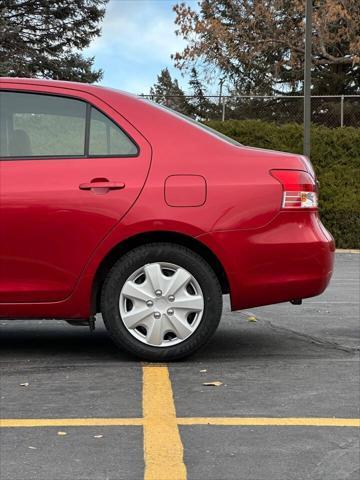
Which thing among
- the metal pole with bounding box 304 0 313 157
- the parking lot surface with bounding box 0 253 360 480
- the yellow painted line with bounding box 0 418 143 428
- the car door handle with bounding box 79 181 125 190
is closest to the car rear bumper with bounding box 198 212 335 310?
the parking lot surface with bounding box 0 253 360 480

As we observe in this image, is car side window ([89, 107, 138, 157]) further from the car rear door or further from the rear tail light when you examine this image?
the rear tail light

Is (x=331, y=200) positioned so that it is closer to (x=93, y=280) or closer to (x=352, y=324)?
(x=352, y=324)

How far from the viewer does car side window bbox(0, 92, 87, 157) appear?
16.3 ft

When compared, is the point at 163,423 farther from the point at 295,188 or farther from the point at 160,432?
the point at 295,188

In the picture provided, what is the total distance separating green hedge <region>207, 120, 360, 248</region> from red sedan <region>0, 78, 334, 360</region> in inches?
575

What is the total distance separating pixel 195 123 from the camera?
204 inches

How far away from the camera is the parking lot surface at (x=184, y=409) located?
3227 mm

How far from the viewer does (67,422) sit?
3.77m

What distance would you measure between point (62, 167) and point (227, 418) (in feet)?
6.25

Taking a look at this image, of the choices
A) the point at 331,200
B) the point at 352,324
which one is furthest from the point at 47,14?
the point at 352,324

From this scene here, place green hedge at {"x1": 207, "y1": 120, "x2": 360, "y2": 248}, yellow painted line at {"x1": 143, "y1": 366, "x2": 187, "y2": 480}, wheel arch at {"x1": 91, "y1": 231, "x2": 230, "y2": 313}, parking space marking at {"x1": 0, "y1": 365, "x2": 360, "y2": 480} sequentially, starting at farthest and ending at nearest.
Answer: green hedge at {"x1": 207, "y1": 120, "x2": 360, "y2": 248} → wheel arch at {"x1": 91, "y1": 231, "x2": 230, "y2": 313} → parking space marking at {"x1": 0, "y1": 365, "x2": 360, "y2": 480} → yellow painted line at {"x1": 143, "y1": 366, "x2": 187, "y2": 480}

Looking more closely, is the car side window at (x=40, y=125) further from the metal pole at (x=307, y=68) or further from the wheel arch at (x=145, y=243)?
the metal pole at (x=307, y=68)

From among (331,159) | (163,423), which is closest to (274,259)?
(163,423)

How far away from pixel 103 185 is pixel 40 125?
0.61 meters
